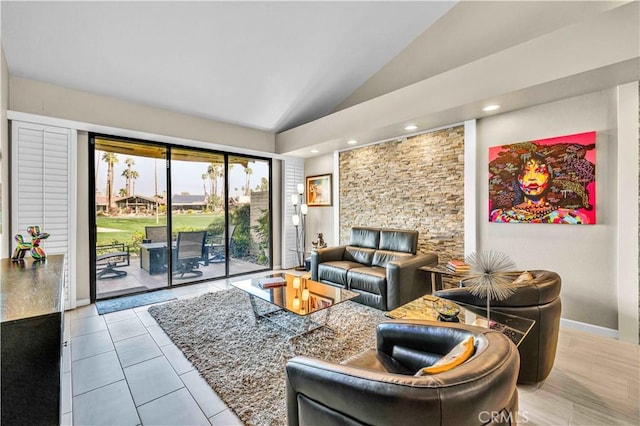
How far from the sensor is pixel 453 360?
1.11m

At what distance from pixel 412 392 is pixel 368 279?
2.81 metres

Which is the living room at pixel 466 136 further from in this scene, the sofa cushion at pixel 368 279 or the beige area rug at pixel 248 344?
the sofa cushion at pixel 368 279

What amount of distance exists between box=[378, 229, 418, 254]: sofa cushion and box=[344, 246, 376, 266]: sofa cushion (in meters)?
0.21

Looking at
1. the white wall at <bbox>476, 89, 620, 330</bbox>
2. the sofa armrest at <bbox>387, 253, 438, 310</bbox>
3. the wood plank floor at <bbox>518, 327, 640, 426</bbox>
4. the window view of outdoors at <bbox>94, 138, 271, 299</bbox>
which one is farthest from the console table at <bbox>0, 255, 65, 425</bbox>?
the white wall at <bbox>476, 89, 620, 330</bbox>

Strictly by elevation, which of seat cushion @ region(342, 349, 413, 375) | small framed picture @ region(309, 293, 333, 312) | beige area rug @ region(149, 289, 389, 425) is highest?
seat cushion @ region(342, 349, 413, 375)

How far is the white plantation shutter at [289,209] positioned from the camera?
6.05m

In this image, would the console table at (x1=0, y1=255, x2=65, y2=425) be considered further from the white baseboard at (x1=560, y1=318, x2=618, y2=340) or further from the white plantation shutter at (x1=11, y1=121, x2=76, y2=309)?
the white baseboard at (x1=560, y1=318, x2=618, y2=340)

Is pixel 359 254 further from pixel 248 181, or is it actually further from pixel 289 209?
pixel 248 181

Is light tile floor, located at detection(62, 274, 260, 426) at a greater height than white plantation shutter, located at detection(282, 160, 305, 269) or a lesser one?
lesser

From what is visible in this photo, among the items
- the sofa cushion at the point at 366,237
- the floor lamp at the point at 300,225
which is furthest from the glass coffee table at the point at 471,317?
the floor lamp at the point at 300,225

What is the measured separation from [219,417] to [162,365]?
90cm

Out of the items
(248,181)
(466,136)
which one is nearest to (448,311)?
(466,136)

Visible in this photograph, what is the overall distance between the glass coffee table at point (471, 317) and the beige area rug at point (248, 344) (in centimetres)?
57

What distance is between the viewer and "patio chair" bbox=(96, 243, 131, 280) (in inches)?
160
